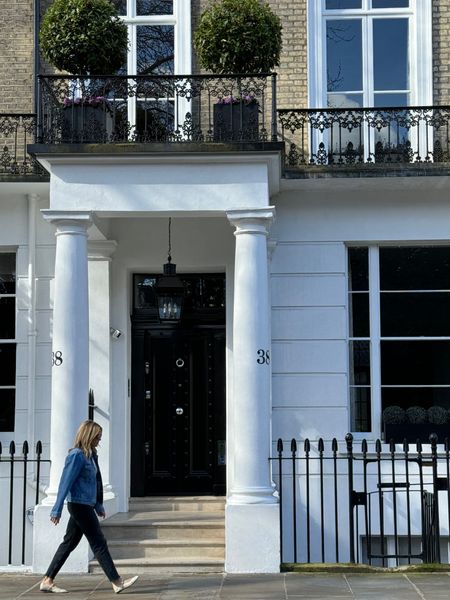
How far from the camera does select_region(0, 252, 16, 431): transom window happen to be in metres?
13.3

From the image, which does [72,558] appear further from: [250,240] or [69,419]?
[250,240]

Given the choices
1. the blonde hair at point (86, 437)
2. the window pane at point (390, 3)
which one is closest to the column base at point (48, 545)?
the blonde hair at point (86, 437)

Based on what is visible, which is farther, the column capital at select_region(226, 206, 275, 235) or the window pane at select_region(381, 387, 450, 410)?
the window pane at select_region(381, 387, 450, 410)

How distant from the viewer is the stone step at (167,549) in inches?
452

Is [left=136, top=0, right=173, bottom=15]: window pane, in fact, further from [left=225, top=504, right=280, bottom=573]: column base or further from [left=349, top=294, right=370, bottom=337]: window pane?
[left=225, top=504, right=280, bottom=573]: column base

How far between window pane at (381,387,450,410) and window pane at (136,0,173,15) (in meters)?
5.94

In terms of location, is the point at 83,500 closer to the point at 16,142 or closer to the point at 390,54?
the point at 16,142

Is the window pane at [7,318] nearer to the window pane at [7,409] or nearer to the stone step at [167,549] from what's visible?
the window pane at [7,409]

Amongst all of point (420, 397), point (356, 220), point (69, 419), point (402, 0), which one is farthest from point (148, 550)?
point (402, 0)

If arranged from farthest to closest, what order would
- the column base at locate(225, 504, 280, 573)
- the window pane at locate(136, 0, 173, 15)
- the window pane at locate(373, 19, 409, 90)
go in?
the window pane at locate(136, 0, 173, 15) → the window pane at locate(373, 19, 409, 90) → the column base at locate(225, 504, 280, 573)

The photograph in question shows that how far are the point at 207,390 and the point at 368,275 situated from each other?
264cm

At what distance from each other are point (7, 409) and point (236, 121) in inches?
193

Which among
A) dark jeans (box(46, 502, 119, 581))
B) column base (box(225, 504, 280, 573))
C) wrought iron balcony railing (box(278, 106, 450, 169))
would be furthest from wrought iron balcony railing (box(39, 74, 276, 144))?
dark jeans (box(46, 502, 119, 581))

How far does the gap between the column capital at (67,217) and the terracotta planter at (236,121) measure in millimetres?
1784
